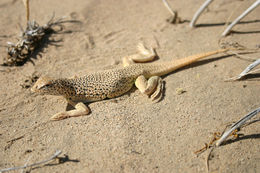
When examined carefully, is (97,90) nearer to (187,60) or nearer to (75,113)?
(75,113)

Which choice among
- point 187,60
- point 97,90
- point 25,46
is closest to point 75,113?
→ point 97,90

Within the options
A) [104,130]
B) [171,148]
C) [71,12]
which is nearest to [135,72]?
[104,130]

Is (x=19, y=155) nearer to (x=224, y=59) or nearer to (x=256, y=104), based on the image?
(x=256, y=104)

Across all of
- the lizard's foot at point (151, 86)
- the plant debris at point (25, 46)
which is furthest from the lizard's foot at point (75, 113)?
the plant debris at point (25, 46)

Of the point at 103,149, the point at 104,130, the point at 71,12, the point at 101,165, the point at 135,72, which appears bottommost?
the point at 101,165

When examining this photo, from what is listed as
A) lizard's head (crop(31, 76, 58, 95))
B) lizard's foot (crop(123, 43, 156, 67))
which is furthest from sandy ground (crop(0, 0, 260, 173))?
lizard's head (crop(31, 76, 58, 95))

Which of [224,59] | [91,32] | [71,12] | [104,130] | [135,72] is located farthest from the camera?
[71,12]
